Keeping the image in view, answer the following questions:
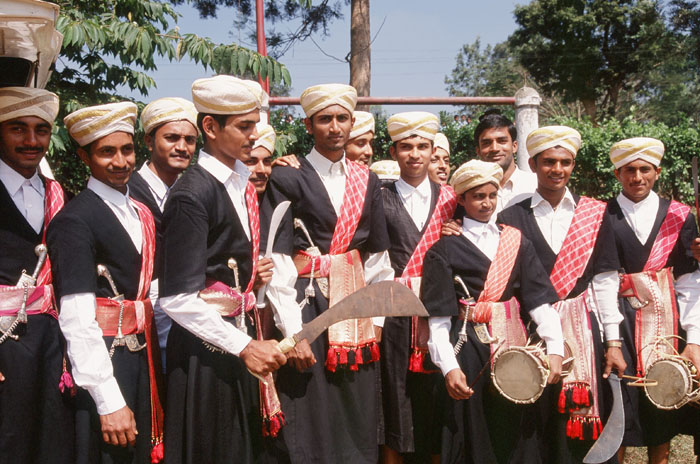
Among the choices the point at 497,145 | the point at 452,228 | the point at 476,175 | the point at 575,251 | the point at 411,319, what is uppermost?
the point at 497,145

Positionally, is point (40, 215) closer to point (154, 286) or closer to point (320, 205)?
→ point (154, 286)

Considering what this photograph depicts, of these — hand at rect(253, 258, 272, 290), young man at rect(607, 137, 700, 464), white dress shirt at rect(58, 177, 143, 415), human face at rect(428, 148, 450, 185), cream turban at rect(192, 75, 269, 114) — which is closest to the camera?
white dress shirt at rect(58, 177, 143, 415)

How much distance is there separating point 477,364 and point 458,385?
0.24 metres

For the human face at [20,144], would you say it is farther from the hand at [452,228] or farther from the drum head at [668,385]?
the drum head at [668,385]

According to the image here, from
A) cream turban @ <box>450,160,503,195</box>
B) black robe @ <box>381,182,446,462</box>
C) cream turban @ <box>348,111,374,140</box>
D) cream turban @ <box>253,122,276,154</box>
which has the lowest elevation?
black robe @ <box>381,182,446,462</box>

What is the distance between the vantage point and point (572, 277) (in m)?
3.66

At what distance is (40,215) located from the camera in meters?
2.72

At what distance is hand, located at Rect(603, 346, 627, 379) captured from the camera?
3.77m

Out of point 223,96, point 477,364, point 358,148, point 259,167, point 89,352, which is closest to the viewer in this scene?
point 89,352

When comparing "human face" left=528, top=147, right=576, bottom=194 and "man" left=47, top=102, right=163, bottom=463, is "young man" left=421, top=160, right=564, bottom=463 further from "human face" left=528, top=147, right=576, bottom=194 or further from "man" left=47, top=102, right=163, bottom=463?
"man" left=47, top=102, right=163, bottom=463

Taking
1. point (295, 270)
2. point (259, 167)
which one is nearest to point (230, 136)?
point (295, 270)

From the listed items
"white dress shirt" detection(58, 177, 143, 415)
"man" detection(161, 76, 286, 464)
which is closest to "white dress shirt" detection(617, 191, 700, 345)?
"man" detection(161, 76, 286, 464)

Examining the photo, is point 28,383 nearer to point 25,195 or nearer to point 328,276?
point 25,195

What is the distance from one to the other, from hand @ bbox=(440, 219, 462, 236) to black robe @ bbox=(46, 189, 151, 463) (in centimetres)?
167
